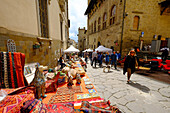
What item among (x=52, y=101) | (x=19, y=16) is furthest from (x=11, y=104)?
(x=19, y=16)

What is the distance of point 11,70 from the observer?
1.79 m

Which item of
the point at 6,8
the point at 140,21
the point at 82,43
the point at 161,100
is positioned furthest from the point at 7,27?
the point at 82,43

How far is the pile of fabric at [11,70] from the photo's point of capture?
1713 mm

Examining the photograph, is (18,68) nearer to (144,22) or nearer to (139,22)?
(139,22)

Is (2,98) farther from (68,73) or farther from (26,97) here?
(68,73)

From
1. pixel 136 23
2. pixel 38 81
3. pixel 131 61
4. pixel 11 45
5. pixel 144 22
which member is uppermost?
pixel 144 22

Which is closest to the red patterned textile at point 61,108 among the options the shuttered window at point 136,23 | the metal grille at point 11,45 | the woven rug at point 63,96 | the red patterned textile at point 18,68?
the woven rug at point 63,96

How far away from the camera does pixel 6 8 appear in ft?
6.77

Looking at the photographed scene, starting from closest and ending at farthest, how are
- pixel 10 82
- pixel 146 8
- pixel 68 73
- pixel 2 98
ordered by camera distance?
pixel 2 98, pixel 10 82, pixel 68 73, pixel 146 8

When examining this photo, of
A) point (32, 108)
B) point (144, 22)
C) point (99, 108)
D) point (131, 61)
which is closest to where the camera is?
point (32, 108)

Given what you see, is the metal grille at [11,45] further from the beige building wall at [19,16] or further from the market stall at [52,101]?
the market stall at [52,101]

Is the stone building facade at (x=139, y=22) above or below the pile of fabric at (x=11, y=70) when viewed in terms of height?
above

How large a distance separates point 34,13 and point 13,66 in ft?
9.58

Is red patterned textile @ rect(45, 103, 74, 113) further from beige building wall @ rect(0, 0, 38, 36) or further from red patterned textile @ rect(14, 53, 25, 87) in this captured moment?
beige building wall @ rect(0, 0, 38, 36)
